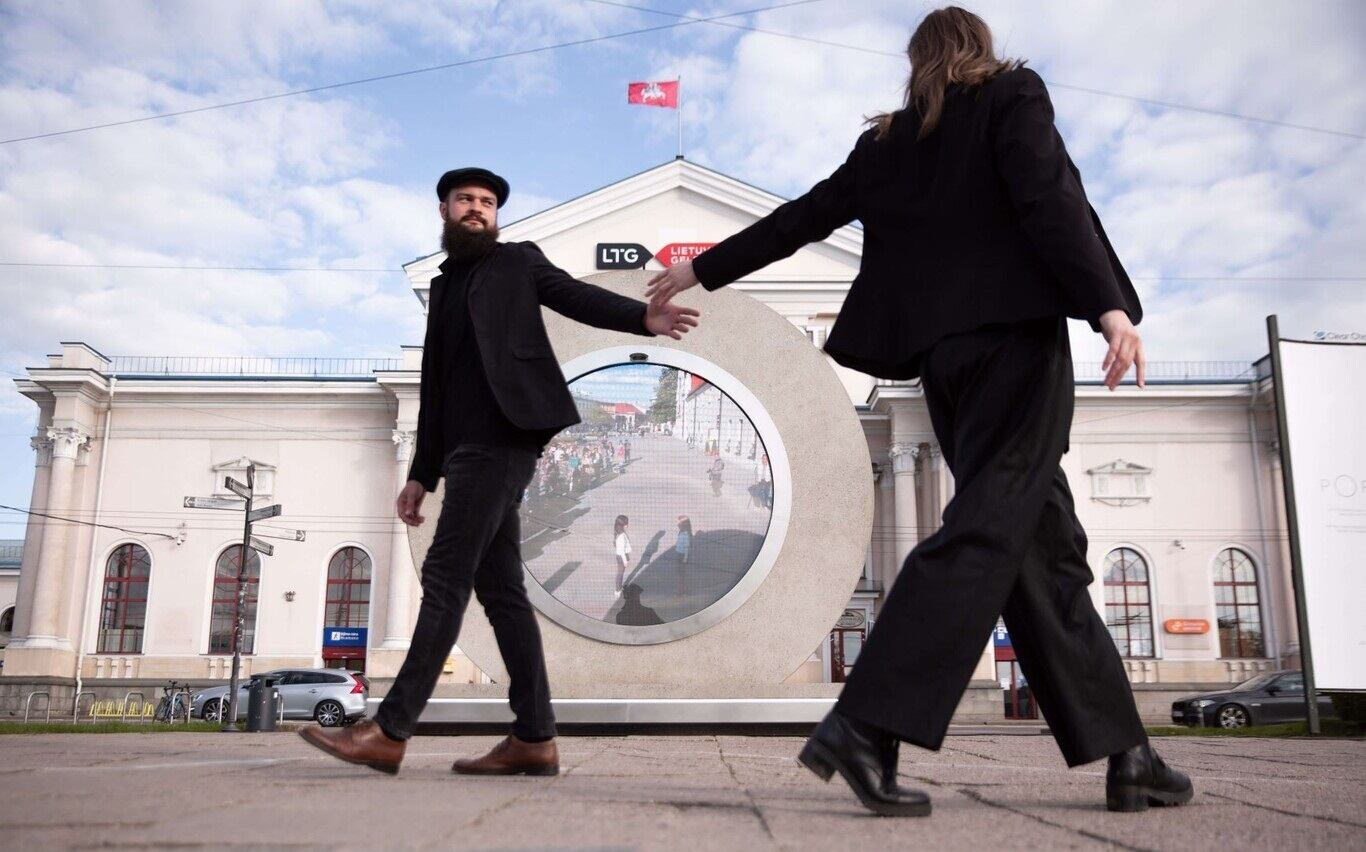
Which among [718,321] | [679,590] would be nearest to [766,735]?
[679,590]

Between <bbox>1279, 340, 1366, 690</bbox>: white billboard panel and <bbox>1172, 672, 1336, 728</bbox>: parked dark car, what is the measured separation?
10087 millimetres

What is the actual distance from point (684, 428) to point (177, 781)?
14.2 ft

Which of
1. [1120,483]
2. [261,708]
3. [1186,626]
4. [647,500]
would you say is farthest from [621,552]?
[1186,626]

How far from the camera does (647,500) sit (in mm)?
Answer: 6602

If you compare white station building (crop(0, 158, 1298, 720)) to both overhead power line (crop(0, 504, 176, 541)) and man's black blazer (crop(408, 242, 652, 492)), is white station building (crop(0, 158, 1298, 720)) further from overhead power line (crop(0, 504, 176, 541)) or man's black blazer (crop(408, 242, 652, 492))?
man's black blazer (crop(408, 242, 652, 492))

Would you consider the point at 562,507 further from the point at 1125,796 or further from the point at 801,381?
the point at 1125,796

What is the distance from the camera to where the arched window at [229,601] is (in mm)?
28641

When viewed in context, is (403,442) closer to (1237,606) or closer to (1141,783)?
(1237,606)

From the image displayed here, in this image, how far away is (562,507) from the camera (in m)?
6.63

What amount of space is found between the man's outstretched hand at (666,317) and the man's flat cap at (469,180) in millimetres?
702

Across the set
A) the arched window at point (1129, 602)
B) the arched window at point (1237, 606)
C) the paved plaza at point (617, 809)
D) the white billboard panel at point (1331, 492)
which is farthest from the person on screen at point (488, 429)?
the arched window at point (1237, 606)

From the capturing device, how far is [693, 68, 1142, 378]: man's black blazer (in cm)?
247

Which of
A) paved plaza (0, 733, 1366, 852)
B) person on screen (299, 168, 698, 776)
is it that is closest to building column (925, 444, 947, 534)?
paved plaza (0, 733, 1366, 852)

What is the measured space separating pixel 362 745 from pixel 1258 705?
19.4m
